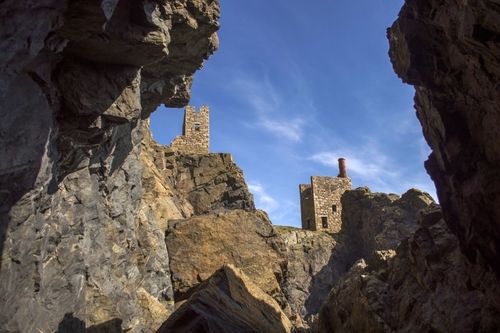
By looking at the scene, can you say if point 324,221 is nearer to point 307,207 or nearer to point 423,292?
point 307,207

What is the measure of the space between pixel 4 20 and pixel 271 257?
678 inches

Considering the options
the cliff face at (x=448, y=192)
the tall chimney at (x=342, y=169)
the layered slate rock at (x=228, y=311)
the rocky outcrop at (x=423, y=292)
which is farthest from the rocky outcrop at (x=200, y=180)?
the tall chimney at (x=342, y=169)

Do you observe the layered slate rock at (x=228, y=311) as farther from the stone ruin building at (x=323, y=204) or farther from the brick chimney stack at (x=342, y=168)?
the brick chimney stack at (x=342, y=168)

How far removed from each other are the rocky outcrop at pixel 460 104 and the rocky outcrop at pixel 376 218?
26.1m

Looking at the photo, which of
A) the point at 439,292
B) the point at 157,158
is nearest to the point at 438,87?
the point at 439,292

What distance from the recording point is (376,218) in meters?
37.8

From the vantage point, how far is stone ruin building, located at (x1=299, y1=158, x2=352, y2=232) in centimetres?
4497

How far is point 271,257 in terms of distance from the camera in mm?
20703

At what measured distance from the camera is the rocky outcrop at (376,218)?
35.2 metres

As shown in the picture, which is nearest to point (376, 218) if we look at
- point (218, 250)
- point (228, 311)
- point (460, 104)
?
point (218, 250)

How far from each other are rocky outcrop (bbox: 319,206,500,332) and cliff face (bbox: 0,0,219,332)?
26.7 ft

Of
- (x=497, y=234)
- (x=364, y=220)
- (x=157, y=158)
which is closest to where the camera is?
(x=497, y=234)

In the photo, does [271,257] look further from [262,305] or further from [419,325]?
[419,325]

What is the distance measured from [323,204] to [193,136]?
18936 mm
